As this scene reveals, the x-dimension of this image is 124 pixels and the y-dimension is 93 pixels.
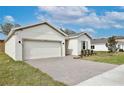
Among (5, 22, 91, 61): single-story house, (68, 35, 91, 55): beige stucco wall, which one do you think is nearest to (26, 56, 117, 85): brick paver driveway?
A: (5, 22, 91, 61): single-story house

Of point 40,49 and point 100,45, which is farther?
point 100,45

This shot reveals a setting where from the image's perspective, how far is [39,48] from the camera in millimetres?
18719

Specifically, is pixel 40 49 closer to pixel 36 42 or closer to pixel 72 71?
pixel 36 42

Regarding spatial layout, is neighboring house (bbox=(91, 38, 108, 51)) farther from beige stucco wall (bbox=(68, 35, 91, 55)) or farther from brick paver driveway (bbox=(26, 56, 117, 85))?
brick paver driveway (bbox=(26, 56, 117, 85))

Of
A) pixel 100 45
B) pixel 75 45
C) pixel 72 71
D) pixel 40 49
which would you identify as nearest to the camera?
pixel 72 71

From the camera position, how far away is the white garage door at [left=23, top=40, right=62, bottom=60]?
17.6 metres

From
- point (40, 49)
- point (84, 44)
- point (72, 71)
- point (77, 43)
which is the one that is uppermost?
point (77, 43)

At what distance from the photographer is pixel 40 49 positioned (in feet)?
61.7

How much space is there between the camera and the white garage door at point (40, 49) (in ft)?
57.6

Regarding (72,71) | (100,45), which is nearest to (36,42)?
(72,71)

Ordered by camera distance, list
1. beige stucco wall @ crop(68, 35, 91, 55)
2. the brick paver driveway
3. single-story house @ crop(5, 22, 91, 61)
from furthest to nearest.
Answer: beige stucco wall @ crop(68, 35, 91, 55) < single-story house @ crop(5, 22, 91, 61) < the brick paver driveway

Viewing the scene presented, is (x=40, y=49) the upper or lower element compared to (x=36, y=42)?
lower
